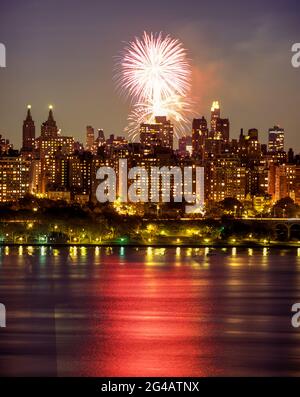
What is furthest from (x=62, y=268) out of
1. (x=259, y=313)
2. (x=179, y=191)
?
(x=179, y=191)

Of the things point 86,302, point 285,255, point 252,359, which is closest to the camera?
point 252,359

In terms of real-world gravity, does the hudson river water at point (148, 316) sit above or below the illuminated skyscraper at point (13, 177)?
below

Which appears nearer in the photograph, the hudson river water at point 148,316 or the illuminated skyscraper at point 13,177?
the hudson river water at point 148,316

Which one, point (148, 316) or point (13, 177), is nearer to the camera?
point (148, 316)

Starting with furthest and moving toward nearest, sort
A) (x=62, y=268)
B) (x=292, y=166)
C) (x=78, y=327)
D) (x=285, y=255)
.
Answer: (x=292, y=166)
(x=285, y=255)
(x=62, y=268)
(x=78, y=327)

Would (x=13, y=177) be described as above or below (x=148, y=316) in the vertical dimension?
above

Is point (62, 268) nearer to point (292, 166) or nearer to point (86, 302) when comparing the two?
point (86, 302)

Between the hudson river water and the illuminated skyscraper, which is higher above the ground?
the illuminated skyscraper

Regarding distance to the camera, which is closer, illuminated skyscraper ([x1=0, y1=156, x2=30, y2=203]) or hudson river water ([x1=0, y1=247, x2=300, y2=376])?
hudson river water ([x1=0, y1=247, x2=300, y2=376])
